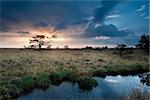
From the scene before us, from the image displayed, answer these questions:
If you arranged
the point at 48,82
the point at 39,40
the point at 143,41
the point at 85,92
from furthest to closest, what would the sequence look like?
the point at 39,40
the point at 143,41
the point at 48,82
the point at 85,92

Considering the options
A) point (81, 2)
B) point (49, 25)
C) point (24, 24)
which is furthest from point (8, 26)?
point (81, 2)

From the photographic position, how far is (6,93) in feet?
43.9

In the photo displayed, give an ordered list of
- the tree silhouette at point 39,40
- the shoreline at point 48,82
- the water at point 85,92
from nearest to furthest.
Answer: the water at point 85,92
the shoreline at point 48,82
the tree silhouette at point 39,40

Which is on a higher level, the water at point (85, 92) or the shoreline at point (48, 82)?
the shoreline at point (48, 82)

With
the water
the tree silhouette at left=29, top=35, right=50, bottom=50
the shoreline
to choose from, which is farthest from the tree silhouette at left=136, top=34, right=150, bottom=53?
the shoreline

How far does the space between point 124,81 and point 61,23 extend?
8046 mm

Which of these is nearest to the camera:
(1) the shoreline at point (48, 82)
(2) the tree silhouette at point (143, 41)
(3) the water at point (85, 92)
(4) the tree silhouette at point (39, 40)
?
(3) the water at point (85, 92)

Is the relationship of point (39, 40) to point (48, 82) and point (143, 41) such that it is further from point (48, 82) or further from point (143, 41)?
point (48, 82)

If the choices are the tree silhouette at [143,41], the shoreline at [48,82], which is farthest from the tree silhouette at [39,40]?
the shoreline at [48,82]

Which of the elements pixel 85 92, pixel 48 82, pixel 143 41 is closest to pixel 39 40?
pixel 143 41

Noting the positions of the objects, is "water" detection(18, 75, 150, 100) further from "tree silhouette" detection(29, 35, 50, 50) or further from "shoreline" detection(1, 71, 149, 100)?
"tree silhouette" detection(29, 35, 50, 50)

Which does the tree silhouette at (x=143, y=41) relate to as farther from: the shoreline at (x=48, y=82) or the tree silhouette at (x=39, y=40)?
the shoreline at (x=48, y=82)

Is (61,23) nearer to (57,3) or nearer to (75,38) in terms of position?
(75,38)

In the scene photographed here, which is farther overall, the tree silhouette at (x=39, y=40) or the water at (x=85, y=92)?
the tree silhouette at (x=39, y=40)
